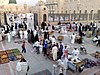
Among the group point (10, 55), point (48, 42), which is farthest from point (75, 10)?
point (10, 55)

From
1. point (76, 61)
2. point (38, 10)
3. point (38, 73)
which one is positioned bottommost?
point (38, 73)

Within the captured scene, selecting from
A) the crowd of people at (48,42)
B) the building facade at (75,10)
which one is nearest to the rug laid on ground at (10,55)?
the crowd of people at (48,42)

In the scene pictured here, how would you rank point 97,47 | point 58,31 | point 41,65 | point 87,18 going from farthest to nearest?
1. point 87,18
2. point 58,31
3. point 97,47
4. point 41,65

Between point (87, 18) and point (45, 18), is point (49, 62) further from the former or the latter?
point (87, 18)

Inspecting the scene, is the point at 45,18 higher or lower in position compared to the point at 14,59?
higher

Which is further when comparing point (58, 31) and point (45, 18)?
point (45, 18)

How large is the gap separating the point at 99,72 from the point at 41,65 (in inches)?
119

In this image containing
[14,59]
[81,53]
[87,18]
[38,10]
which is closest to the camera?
[14,59]

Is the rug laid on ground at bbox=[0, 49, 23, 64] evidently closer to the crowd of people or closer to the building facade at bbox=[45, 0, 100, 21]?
the crowd of people

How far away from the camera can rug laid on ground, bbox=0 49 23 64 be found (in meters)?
8.77

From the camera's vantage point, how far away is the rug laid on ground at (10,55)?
345 inches

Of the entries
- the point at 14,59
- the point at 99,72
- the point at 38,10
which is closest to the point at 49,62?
the point at 14,59

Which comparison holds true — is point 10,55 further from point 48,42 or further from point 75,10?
point 75,10

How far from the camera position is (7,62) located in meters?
8.52
